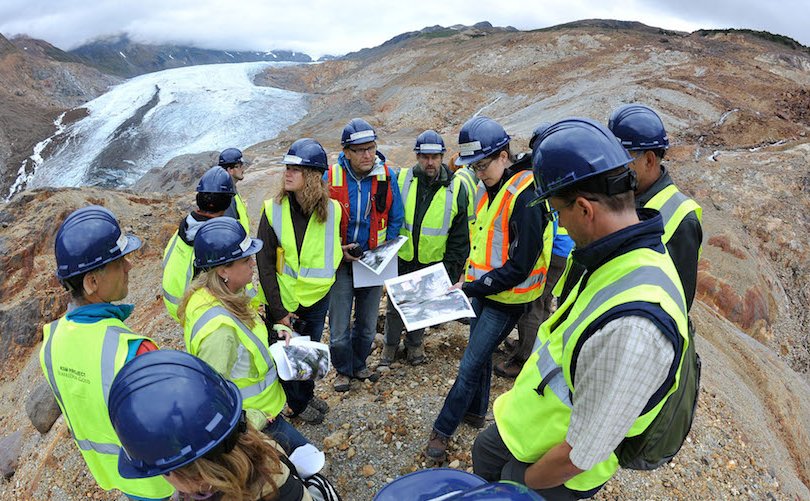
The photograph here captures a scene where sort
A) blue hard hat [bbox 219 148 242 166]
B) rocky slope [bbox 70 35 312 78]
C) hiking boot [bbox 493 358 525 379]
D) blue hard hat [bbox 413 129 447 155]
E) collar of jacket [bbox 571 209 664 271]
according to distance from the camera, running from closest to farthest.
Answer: collar of jacket [bbox 571 209 664 271]
blue hard hat [bbox 413 129 447 155]
hiking boot [bbox 493 358 525 379]
blue hard hat [bbox 219 148 242 166]
rocky slope [bbox 70 35 312 78]

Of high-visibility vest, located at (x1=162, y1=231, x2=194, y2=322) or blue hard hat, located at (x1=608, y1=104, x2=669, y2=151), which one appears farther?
high-visibility vest, located at (x1=162, y1=231, x2=194, y2=322)

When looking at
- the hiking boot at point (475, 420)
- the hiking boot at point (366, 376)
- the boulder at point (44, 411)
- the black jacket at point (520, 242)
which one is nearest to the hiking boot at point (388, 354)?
the hiking boot at point (366, 376)

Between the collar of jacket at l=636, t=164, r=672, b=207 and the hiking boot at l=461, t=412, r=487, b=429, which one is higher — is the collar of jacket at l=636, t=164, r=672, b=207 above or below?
above

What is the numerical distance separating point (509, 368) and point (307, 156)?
279cm

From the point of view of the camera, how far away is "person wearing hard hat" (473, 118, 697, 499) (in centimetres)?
144

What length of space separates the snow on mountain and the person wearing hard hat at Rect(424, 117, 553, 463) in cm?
2522

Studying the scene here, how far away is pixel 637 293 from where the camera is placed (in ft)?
4.80

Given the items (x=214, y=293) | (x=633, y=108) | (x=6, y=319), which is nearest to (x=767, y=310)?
(x=633, y=108)

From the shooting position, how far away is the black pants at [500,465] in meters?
2.11

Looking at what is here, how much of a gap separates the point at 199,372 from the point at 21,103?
4895cm

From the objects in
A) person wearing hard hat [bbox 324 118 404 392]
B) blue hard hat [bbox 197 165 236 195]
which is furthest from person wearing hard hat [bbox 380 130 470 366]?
blue hard hat [bbox 197 165 236 195]

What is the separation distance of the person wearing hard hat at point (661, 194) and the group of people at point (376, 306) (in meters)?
0.01

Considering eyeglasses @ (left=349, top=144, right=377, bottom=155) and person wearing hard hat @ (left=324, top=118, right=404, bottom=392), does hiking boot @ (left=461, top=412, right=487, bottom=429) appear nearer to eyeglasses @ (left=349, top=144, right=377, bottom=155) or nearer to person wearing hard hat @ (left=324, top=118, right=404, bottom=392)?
person wearing hard hat @ (left=324, top=118, right=404, bottom=392)

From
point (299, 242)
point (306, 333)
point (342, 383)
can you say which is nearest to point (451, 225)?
point (299, 242)
